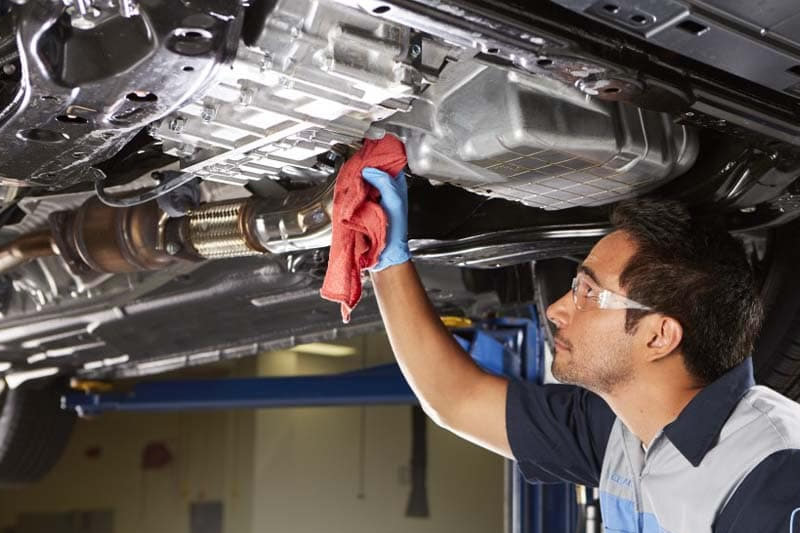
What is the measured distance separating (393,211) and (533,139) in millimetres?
484

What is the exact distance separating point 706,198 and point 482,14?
772mm

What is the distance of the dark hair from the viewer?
1.76 m

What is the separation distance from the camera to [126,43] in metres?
1.17

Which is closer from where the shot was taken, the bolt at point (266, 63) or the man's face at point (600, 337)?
the bolt at point (266, 63)

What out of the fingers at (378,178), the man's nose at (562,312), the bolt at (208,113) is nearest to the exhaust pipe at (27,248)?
the fingers at (378,178)

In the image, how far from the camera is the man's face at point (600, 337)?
1790 mm

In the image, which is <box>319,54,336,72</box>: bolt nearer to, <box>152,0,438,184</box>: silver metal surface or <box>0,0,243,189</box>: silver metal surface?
<box>152,0,438,184</box>: silver metal surface

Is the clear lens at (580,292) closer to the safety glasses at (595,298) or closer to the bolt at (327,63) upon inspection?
the safety glasses at (595,298)

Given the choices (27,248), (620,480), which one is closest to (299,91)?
(620,480)

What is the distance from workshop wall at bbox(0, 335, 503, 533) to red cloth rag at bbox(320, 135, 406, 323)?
569cm

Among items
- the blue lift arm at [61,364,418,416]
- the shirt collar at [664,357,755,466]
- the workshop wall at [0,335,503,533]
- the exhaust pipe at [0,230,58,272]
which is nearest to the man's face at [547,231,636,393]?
the shirt collar at [664,357,755,466]

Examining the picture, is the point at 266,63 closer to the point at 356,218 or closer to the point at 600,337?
the point at 356,218

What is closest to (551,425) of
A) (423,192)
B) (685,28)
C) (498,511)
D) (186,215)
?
(423,192)

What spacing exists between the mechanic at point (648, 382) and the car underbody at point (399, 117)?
107mm
